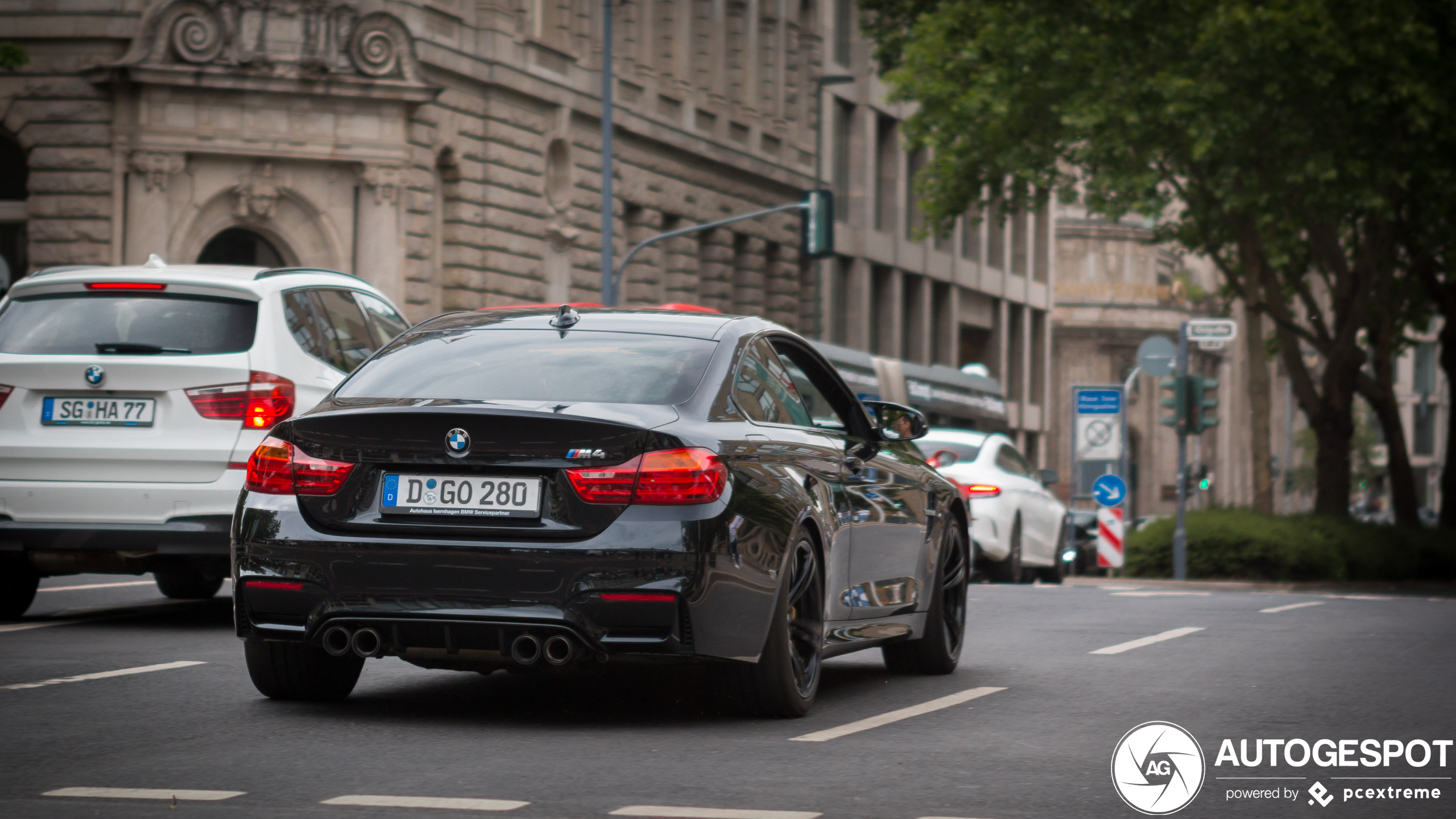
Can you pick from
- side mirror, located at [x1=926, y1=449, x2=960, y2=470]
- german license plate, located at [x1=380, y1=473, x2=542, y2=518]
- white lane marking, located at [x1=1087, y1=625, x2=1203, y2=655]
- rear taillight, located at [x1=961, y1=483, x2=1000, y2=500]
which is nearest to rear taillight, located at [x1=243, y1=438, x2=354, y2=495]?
german license plate, located at [x1=380, y1=473, x2=542, y2=518]

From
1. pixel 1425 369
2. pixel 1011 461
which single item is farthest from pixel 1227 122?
pixel 1425 369

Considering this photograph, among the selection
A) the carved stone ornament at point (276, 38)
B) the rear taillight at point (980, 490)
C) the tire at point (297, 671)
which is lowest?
the tire at point (297, 671)

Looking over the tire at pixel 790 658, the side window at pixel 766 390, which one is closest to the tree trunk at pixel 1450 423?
the side window at pixel 766 390

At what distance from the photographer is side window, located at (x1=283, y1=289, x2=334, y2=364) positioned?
1085 cm

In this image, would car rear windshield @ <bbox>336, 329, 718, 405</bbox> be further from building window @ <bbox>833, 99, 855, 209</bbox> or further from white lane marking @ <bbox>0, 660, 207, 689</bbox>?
building window @ <bbox>833, 99, 855, 209</bbox>

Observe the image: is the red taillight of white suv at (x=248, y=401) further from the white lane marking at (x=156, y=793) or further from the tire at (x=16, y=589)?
the white lane marking at (x=156, y=793)

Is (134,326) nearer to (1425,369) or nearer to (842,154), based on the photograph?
(842,154)

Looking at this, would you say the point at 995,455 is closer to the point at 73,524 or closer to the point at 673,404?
the point at 73,524

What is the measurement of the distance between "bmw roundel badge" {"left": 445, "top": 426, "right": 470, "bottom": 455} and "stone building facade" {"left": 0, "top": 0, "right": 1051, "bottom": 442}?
23.0 metres

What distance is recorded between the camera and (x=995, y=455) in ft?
70.3

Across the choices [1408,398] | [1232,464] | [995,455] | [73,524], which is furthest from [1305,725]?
[1408,398]

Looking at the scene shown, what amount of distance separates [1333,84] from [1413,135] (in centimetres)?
167

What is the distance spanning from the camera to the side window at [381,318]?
39.7 ft

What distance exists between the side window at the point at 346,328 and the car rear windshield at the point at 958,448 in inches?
385
